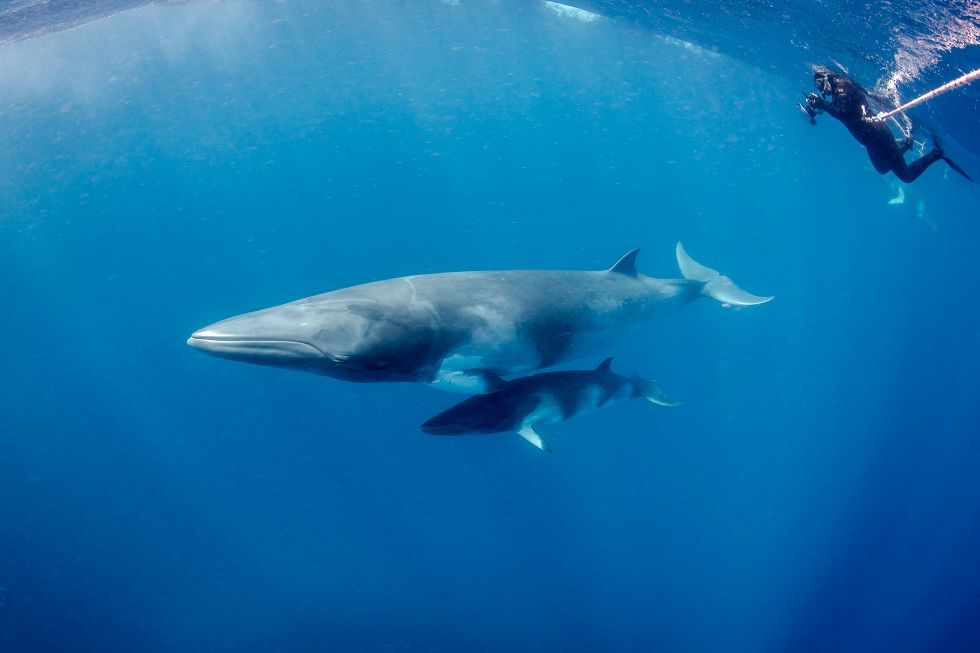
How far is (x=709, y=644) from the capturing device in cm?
1888

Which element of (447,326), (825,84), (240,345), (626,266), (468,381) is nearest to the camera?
(240,345)

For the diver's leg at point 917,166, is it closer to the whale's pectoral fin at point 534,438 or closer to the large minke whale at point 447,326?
the large minke whale at point 447,326

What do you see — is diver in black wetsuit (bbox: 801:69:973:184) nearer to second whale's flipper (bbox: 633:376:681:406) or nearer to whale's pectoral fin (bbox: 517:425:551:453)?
second whale's flipper (bbox: 633:376:681:406)

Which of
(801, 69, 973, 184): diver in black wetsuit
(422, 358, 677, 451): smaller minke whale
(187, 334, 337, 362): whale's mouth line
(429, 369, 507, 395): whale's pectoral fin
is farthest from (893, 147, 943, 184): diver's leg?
(187, 334, 337, 362): whale's mouth line

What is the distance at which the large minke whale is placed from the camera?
239 inches

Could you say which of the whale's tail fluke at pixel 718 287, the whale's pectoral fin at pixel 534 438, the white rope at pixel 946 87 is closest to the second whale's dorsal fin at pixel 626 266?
the whale's tail fluke at pixel 718 287

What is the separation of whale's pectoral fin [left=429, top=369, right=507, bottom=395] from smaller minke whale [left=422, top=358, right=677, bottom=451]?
15.1 inches

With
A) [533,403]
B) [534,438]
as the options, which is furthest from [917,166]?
[534,438]

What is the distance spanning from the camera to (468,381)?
332 inches

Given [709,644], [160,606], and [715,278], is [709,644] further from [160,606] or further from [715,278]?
[160,606]

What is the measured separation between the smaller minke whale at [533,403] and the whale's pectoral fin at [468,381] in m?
0.38

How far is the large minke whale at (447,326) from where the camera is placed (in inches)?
239

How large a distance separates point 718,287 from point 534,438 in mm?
7476

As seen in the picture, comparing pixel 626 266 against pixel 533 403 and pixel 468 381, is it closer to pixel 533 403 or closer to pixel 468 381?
pixel 533 403
